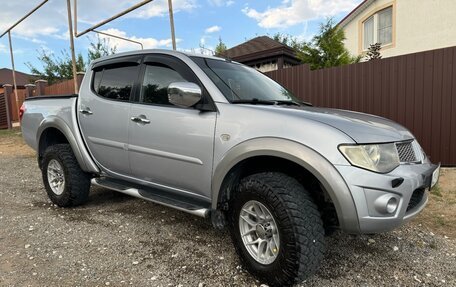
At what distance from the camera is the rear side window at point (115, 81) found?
3884 millimetres

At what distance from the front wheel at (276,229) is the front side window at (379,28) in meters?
14.2

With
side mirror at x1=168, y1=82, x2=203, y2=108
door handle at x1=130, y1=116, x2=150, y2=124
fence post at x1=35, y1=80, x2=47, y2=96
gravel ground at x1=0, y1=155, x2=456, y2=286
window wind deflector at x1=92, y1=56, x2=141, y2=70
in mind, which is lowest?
gravel ground at x1=0, y1=155, x2=456, y2=286

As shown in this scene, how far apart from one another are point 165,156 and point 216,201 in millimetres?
672

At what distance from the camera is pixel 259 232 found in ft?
9.01

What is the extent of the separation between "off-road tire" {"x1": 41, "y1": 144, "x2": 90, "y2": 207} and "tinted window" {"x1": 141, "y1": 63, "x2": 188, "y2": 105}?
4.70 feet

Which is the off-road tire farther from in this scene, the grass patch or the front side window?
the front side window

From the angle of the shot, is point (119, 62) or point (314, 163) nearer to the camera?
point (314, 163)

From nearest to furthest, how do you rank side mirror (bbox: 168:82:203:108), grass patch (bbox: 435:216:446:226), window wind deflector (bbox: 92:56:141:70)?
side mirror (bbox: 168:82:203:108) < window wind deflector (bbox: 92:56:141:70) < grass patch (bbox: 435:216:446:226)

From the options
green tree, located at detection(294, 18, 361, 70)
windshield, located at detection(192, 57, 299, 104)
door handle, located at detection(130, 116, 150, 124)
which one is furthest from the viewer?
green tree, located at detection(294, 18, 361, 70)

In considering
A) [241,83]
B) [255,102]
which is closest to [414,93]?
[241,83]

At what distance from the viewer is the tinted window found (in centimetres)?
349

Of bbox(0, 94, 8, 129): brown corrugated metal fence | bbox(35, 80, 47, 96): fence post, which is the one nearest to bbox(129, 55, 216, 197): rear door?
bbox(35, 80, 47, 96): fence post

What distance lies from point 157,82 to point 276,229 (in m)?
1.88

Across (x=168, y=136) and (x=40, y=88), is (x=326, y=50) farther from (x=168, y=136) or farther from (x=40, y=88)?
(x=40, y=88)
